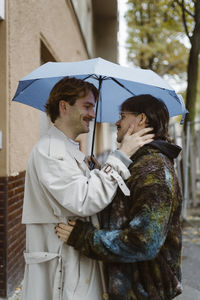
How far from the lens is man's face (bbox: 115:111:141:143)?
2.05 m

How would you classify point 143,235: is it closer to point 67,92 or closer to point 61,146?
point 61,146

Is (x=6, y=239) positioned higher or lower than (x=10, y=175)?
lower

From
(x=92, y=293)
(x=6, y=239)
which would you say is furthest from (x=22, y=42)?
(x=92, y=293)

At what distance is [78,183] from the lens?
175cm

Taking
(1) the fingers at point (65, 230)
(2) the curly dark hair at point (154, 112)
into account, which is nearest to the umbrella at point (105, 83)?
(2) the curly dark hair at point (154, 112)

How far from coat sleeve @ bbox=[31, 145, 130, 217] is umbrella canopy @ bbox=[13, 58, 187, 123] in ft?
1.80

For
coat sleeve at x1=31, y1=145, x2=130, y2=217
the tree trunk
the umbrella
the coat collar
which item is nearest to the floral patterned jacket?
coat sleeve at x1=31, y1=145, x2=130, y2=217

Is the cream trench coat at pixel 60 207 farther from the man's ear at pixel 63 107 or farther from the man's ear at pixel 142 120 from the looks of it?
the man's ear at pixel 142 120

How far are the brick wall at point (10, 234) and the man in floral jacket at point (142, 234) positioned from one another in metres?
1.97

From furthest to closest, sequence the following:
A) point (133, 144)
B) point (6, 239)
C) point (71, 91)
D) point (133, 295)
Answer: point (6, 239), point (71, 91), point (133, 144), point (133, 295)

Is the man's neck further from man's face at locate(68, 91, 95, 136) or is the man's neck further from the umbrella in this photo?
the umbrella

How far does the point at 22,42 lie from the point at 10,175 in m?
1.70

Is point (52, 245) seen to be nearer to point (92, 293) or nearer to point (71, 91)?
point (92, 293)

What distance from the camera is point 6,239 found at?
12.1 ft
